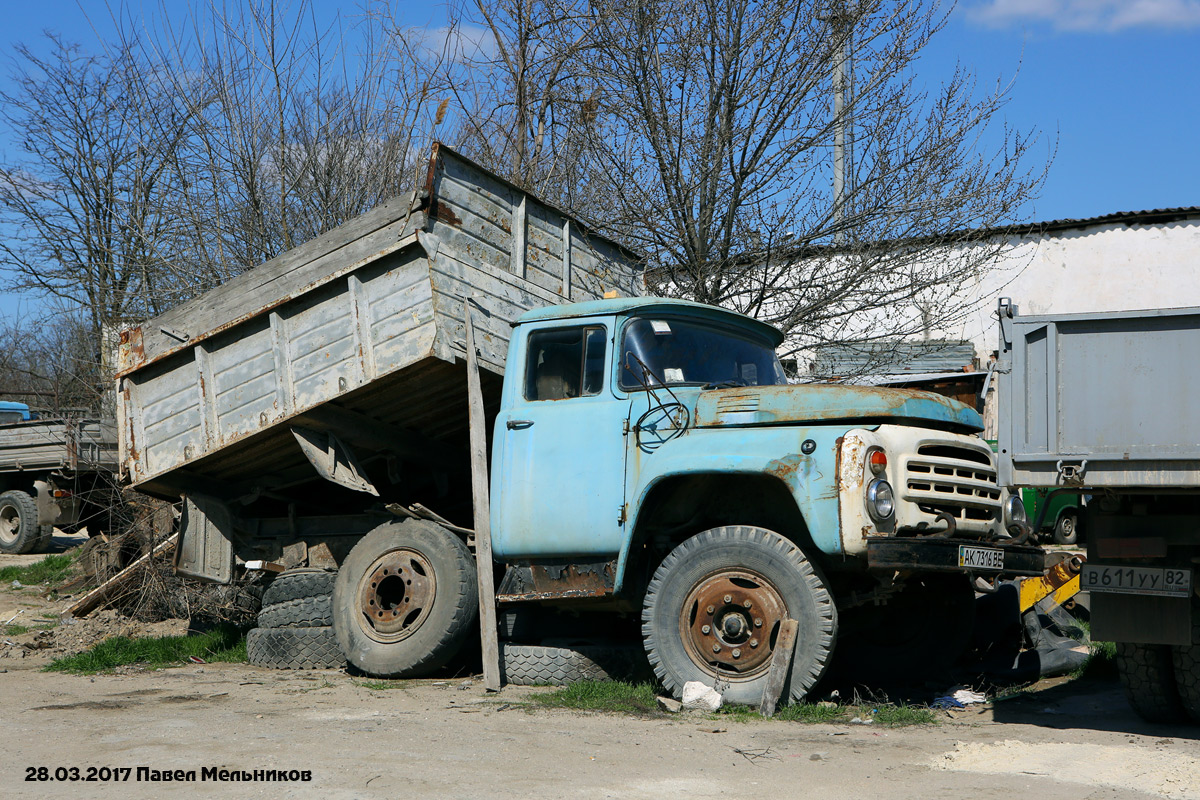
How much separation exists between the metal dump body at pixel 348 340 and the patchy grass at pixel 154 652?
1.29 metres

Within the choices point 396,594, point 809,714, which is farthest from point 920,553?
point 396,594

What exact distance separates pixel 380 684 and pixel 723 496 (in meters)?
2.65

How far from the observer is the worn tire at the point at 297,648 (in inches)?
317

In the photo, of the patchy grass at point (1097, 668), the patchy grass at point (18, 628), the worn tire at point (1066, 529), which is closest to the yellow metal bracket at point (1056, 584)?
the patchy grass at point (1097, 668)

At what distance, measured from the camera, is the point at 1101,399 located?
506cm

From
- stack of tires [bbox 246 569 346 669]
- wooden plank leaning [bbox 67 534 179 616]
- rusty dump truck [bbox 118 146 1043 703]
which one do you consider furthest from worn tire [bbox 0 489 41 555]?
stack of tires [bbox 246 569 346 669]

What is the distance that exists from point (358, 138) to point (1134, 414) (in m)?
11.4

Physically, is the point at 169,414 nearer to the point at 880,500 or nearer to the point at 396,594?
the point at 396,594

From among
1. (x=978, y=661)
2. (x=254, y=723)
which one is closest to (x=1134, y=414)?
(x=978, y=661)

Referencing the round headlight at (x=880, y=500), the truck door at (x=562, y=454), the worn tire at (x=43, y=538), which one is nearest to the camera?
the round headlight at (x=880, y=500)

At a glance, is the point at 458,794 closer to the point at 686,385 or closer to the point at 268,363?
the point at 686,385

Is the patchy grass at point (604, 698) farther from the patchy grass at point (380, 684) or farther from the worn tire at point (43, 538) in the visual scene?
the worn tire at point (43, 538)

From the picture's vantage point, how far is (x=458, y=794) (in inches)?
167

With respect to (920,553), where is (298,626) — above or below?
below
